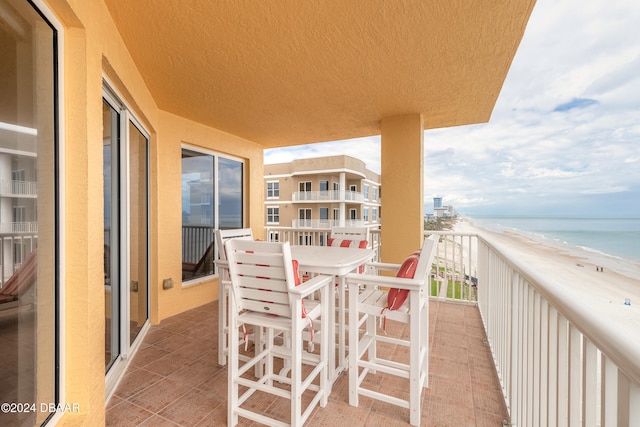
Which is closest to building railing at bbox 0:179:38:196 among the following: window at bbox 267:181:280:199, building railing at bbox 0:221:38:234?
building railing at bbox 0:221:38:234

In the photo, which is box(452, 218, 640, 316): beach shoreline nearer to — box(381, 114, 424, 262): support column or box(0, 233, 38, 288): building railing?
box(381, 114, 424, 262): support column

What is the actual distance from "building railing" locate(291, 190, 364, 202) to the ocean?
22.5 feet

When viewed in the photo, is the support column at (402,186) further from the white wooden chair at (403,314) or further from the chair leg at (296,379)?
the chair leg at (296,379)

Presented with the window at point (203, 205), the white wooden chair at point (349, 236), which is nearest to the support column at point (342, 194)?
the window at point (203, 205)

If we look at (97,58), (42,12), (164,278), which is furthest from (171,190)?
(42,12)

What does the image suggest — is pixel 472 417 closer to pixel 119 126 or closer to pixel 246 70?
pixel 246 70

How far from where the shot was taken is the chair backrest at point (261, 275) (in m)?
1.55

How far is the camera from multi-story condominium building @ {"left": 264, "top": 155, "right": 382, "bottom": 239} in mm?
15500

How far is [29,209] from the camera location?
113 centimetres

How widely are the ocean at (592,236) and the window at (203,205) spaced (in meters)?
8.39

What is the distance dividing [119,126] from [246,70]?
1237mm

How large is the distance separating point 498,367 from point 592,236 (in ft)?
37.2

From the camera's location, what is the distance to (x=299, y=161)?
16.2m

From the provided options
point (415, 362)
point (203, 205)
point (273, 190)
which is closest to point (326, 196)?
point (273, 190)
